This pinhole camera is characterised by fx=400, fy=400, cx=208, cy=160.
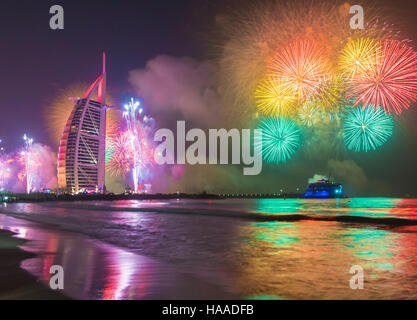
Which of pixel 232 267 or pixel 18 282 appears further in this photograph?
pixel 232 267

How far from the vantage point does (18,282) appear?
11.7 metres

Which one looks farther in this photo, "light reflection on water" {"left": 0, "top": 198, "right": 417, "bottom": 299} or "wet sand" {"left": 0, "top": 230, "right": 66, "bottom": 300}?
"light reflection on water" {"left": 0, "top": 198, "right": 417, "bottom": 299}

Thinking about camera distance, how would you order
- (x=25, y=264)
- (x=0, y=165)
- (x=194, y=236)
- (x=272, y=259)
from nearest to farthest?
(x=25, y=264), (x=272, y=259), (x=194, y=236), (x=0, y=165)

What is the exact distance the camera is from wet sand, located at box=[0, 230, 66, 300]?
33.3ft

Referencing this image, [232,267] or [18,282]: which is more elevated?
[18,282]

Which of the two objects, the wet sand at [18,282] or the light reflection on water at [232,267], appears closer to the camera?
the wet sand at [18,282]

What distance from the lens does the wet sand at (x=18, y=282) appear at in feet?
33.3

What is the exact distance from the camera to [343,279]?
1246 cm

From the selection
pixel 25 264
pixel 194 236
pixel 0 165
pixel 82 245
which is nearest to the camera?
pixel 25 264
